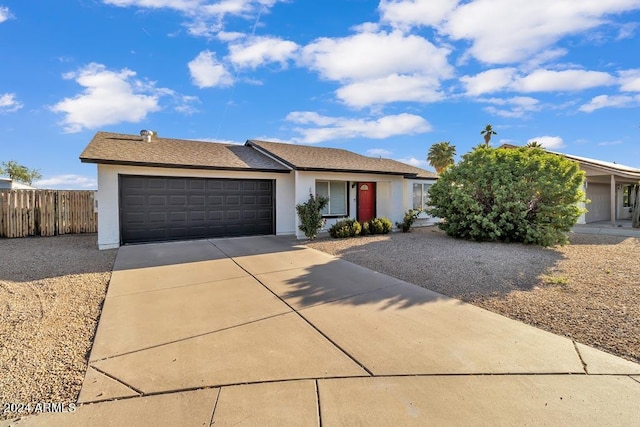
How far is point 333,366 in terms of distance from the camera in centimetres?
292

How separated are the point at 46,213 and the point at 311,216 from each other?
1047 cm

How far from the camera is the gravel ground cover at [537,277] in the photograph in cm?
390

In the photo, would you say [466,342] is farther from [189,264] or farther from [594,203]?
[594,203]

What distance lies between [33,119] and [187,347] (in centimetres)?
1472

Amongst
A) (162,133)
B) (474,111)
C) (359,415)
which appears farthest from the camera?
(474,111)

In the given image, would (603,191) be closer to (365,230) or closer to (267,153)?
(365,230)

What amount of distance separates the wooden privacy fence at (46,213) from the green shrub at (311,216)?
29.3ft

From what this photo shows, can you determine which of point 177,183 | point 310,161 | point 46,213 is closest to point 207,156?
point 177,183

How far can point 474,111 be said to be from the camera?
16312mm

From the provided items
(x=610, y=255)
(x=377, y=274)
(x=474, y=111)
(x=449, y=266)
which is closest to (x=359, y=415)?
(x=377, y=274)

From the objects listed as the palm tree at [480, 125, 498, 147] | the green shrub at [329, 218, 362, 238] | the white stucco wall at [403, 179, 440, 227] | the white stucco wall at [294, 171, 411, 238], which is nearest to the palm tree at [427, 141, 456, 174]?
the palm tree at [480, 125, 498, 147]

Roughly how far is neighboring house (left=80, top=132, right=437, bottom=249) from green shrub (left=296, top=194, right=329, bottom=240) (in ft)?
1.83

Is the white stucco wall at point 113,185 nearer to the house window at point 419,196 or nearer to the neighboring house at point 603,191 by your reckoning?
the house window at point 419,196

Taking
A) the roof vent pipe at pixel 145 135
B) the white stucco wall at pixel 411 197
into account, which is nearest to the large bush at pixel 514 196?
the white stucco wall at pixel 411 197
